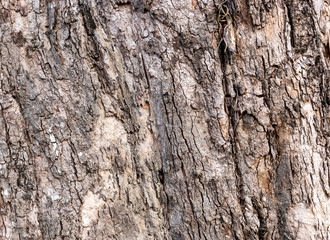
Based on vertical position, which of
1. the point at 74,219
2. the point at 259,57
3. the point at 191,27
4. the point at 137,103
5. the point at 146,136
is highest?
the point at 191,27

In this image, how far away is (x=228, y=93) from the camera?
5.16 ft

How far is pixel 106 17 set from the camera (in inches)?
61.8

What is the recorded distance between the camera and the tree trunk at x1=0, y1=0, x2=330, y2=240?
1561 mm

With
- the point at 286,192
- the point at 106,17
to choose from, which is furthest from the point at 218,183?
the point at 106,17

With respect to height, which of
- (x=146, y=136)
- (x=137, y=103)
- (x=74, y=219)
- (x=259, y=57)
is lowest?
(x=74, y=219)

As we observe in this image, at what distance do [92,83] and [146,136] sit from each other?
390mm

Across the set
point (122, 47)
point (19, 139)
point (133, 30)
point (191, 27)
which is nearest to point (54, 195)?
point (19, 139)

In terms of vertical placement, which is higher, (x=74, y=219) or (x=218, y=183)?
(x=218, y=183)

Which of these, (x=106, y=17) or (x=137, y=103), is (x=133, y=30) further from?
(x=137, y=103)

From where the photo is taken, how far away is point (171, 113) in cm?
158

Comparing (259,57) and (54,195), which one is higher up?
(259,57)

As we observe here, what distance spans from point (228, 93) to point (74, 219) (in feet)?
3.34

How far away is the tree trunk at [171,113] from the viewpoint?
5.12ft

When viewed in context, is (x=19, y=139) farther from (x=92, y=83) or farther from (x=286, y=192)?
(x=286, y=192)
